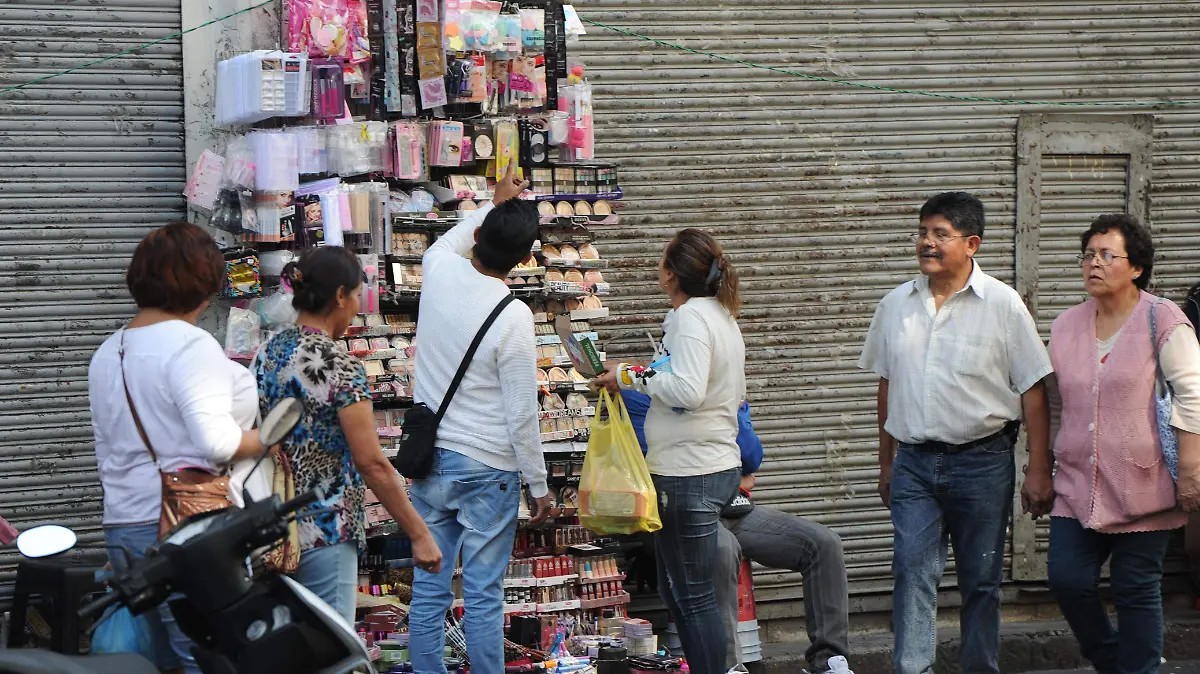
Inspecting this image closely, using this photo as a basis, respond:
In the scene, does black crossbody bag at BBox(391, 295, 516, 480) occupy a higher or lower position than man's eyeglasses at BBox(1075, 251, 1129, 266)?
lower

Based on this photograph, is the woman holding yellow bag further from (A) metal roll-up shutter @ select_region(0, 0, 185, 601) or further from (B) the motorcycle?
(A) metal roll-up shutter @ select_region(0, 0, 185, 601)

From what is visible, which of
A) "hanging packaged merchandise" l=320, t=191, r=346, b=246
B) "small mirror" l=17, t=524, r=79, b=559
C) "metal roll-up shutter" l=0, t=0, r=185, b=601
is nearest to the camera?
"small mirror" l=17, t=524, r=79, b=559

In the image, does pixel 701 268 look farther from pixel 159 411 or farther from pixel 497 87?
pixel 159 411

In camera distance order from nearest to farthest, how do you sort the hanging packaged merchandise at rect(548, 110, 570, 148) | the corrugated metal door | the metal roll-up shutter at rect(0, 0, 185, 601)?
the metal roll-up shutter at rect(0, 0, 185, 601) < the hanging packaged merchandise at rect(548, 110, 570, 148) < the corrugated metal door

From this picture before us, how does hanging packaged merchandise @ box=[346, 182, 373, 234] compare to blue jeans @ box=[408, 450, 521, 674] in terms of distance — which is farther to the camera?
hanging packaged merchandise @ box=[346, 182, 373, 234]

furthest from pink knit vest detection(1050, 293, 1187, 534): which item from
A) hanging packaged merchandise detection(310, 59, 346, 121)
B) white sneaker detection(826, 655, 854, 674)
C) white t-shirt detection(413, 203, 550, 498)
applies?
hanging packaged merchandise detection(310, 59, 346, 121)

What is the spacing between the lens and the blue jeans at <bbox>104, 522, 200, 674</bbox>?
4137mm

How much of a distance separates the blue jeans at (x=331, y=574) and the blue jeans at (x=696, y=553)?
5.62ft

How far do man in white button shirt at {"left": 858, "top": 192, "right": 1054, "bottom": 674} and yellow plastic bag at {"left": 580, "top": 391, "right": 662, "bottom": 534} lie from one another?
1.11 metres

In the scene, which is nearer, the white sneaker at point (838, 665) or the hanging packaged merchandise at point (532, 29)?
the white sneaker at point (838, 665)

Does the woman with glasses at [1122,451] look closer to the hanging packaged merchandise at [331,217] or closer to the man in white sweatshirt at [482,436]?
the man in white sweatshirt at [482,436]

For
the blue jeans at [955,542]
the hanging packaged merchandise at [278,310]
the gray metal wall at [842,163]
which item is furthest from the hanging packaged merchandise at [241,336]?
the blue jeans at [955,542]

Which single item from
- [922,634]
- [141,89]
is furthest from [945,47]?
[141,89]

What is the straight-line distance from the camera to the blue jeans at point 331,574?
451cm
